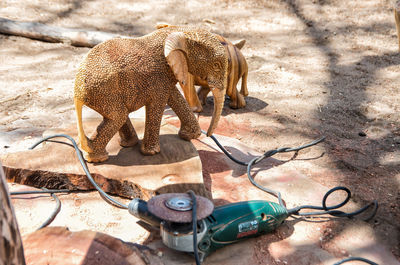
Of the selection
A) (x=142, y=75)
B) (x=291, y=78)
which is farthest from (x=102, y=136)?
(x=291, y=78)

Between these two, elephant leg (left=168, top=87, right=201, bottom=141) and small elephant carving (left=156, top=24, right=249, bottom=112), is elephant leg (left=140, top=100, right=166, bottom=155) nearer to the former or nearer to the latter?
elephant leg (left=168, top=87, right=201, bottom=141)

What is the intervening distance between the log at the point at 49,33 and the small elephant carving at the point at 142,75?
249cm

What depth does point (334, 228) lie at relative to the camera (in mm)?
1900

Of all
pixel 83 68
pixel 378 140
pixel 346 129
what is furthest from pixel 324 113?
pixel 83 68

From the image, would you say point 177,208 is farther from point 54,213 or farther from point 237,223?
point 54,213

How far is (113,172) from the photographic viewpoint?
1975 mm

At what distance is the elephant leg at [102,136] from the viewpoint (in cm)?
197

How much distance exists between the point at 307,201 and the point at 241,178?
0.38m

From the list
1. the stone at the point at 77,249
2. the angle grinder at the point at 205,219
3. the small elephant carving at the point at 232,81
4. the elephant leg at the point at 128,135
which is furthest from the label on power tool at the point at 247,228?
the small elephant carving at the point at 232,81

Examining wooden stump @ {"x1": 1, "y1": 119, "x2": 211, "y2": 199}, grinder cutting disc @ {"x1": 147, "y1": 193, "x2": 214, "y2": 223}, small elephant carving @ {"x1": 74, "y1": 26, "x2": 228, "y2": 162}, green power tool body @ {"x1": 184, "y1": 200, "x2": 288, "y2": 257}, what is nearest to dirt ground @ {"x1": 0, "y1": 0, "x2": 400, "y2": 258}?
wooden stump @ {"x1": 1, "y1": 119, "x2": 211, "y2": 199}

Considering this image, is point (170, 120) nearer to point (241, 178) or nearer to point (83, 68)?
point (241, 178)

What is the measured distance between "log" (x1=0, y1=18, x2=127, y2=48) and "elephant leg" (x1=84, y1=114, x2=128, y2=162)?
8.29ft

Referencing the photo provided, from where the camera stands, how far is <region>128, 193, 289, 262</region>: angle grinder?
1.50m

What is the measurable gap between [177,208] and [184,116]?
2.69 ft
